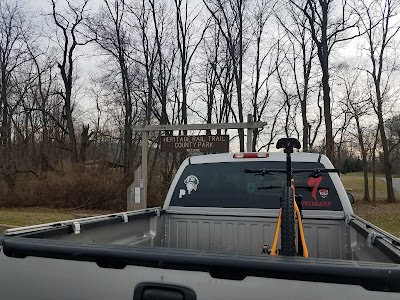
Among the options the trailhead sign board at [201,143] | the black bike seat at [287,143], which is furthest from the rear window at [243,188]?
the trailhead sign board at [201,143]

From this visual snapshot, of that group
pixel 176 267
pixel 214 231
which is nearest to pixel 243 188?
pixel 214 231

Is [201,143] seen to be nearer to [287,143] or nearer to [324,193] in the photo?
[324,193]

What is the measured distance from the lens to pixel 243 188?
4.40m

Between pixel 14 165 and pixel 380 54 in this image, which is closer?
pixel 14 165

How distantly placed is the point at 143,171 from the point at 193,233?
8845 mm

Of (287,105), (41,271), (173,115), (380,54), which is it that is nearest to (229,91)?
(173,115)

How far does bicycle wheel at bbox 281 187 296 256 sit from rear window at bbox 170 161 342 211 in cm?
104

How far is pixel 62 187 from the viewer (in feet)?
75.3

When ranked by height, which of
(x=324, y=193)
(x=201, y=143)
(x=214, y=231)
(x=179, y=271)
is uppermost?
(x=201, y=143)

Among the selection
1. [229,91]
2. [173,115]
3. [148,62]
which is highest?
[148,62]

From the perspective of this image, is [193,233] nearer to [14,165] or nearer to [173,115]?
[14,165]

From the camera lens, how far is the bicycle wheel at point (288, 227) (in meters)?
2.86

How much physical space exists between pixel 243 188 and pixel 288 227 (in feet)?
4.82

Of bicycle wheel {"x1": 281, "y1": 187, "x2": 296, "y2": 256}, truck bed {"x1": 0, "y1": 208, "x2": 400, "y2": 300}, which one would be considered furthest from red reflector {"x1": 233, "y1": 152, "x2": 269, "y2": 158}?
truck bed {"x1": 0, "y1": 208, "x2": 400, "y2": 300}
